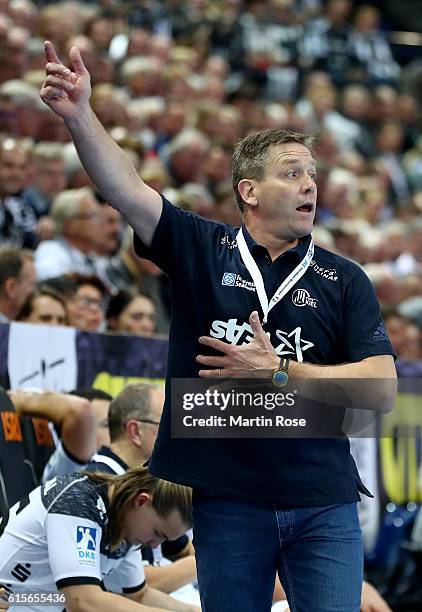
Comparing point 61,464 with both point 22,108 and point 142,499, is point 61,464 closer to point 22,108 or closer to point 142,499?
point 142,499

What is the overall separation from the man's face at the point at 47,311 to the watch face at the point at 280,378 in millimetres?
3596

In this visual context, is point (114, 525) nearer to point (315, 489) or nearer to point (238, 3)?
point (315, 489)

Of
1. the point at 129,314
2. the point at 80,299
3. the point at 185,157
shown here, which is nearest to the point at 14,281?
the point at 80,299

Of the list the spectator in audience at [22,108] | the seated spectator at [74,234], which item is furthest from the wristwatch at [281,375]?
the spectator in audience at [22,108]

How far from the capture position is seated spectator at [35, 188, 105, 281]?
8250 millimetres

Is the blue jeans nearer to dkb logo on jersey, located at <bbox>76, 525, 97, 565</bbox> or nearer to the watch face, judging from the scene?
the watch face

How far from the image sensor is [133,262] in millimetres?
8750

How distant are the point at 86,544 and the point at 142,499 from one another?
0.87ft

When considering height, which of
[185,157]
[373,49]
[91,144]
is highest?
[373,49]

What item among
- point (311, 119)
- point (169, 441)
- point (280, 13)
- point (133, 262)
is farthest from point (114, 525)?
point (280, 13)

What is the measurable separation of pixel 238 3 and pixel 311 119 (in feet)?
7.63

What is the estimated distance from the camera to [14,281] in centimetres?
686

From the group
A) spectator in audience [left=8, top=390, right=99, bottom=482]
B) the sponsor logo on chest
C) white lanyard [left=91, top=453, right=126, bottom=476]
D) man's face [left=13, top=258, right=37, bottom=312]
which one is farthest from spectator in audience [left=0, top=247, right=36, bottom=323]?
the sponsor logo on chest

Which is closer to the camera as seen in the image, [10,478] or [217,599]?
[217,599]
